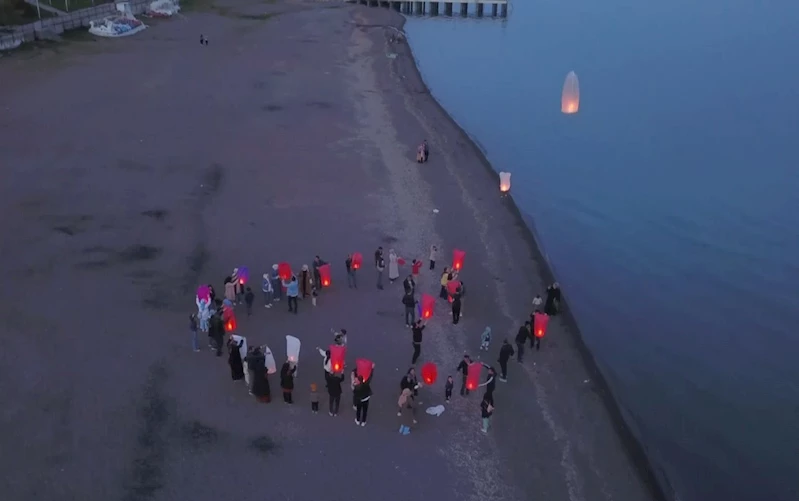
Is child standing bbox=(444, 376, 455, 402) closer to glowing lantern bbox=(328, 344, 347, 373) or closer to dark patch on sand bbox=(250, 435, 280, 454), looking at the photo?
glowing lantern bbox=(328, 344, 347, 373)

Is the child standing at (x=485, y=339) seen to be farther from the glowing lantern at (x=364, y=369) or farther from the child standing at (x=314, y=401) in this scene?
the child standing at (x=314, y=401)

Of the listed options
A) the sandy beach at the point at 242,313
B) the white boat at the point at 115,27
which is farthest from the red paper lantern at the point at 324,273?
the white boat at the point at 115,27

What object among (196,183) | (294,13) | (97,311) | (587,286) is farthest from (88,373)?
(294,13)

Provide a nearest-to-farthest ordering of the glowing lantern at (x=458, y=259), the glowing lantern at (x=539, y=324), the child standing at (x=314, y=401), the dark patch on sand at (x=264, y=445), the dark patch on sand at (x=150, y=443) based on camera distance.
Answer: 1. the dark patch on sand at (x=150, y=443)
2. the dark patch on sand at (x=264, y=445)
3. the child standing at (x=314, y=401)
4. the glowing lantern at (x=539, y=324)
5. the glowing lantern at (x=458, y=259)

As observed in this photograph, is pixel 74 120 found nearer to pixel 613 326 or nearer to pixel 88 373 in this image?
pixel 88 373

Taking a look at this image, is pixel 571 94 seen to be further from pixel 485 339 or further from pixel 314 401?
pixel 314 401

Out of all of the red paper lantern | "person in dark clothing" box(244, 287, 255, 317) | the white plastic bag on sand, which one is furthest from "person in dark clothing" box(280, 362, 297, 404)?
the red paper lantern
